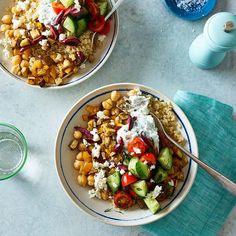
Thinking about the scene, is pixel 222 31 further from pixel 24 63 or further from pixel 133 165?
pixel 24 63

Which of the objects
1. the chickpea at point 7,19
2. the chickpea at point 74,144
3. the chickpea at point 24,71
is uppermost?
the chickpea at point 7,19

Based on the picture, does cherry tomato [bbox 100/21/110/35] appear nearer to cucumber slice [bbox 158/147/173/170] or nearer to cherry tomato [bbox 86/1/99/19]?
cherry tomato [bbox 86/1/99/19]

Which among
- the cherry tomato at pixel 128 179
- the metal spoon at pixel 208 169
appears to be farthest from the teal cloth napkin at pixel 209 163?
the cherry tomato at pixel 128 179

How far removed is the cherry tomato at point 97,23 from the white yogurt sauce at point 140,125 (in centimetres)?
30

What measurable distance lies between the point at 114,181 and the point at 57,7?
2.14 ft

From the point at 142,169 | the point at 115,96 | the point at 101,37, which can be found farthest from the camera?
the point at 101,37

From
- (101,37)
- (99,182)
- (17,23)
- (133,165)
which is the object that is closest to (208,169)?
(133,165)

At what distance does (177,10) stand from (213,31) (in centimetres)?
28

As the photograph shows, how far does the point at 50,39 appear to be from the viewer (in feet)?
5.77

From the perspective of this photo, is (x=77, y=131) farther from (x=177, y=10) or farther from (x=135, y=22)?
(x=177, y=10)

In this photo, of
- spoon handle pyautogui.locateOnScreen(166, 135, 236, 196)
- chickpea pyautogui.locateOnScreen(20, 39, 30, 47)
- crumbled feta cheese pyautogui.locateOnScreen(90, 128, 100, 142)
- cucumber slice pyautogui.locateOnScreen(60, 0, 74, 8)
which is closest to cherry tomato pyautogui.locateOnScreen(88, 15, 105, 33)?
cucumber slice pyautogui.locateOnScreen(60, 0, 74, 8)

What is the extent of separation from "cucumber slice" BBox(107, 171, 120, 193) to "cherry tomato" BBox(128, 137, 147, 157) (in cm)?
9

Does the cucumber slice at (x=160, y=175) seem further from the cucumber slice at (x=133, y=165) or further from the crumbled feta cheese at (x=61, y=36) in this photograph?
the crumbled feta cheese at (x=61, y=36)

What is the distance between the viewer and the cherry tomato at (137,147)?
161cm
